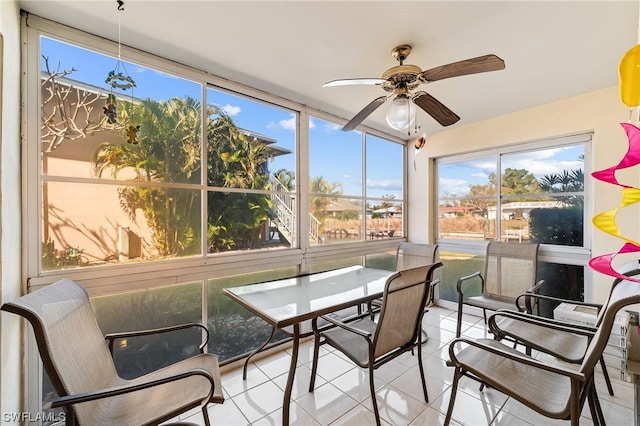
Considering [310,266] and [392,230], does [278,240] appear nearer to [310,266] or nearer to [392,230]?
[310,266]

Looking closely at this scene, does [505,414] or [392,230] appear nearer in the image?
[505,414]

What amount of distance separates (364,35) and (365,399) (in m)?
2.56

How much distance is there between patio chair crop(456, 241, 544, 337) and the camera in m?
2.86

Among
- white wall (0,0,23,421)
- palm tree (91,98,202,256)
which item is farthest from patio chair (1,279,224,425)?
palm tree (91,98,202,256)

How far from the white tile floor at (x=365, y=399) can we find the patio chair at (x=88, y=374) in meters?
0.58

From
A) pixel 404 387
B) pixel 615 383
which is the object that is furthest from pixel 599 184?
pixel 404 387

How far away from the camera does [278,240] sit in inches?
110

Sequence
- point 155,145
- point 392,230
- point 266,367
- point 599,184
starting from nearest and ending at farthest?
point 155,145
point 266,367
point 599,184
point 392,230

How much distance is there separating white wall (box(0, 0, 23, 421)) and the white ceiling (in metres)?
0.37

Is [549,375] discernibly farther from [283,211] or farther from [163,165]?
[163,165]

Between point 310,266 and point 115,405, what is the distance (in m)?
1.92

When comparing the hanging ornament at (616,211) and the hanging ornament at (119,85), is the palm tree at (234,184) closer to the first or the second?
the hanging ornament at (119,85)

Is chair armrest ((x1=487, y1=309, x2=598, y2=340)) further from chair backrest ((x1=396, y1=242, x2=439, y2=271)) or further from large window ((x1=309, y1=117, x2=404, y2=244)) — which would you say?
large window ((x1=309, y1=117, x2=404, y2=244))

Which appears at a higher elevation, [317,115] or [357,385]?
[317,115]
